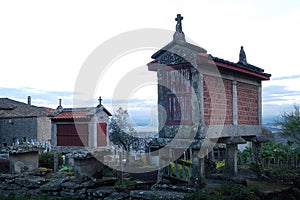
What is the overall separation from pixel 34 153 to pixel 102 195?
175 inches

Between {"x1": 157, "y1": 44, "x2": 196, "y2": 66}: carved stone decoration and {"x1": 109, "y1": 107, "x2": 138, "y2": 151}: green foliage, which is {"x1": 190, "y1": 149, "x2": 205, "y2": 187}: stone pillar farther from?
{"x1": 109, "y1": 107, "x2": 138, "y2": 151}: green foliage

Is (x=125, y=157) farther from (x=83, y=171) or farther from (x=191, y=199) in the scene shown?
(x=191, y=199)

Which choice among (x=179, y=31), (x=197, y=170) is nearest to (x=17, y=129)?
(x=179, y=31)

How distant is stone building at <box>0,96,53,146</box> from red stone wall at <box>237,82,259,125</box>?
2188 cm

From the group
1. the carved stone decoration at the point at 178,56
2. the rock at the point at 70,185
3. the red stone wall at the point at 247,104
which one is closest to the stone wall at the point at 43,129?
the rock at the point at 70,185

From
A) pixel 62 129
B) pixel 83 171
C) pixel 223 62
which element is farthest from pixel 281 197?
pixel 62 129

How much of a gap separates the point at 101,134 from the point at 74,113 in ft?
7.28

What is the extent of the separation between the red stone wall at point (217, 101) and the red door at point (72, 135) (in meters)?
11.8

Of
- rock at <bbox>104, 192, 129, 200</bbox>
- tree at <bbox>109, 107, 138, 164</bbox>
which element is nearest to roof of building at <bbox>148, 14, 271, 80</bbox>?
rock at <bbox>104, 192, 129, 200</bbox>

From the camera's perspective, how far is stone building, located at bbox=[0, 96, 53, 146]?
27.6 metres

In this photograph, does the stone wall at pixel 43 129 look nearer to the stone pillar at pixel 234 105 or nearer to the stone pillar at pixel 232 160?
the stone pillar at pixel 232 160

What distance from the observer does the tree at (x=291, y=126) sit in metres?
20.4

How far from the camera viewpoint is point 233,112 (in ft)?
29.2

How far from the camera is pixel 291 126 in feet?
67.1
